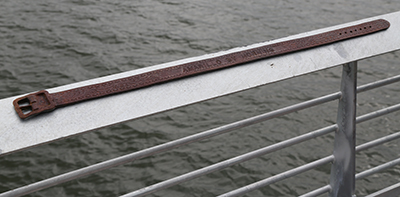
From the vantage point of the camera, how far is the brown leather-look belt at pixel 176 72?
104 cm

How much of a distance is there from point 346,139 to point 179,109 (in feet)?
9.52

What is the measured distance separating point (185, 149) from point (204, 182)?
42cm

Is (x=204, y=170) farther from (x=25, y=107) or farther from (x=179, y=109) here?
(x=179, y=109)

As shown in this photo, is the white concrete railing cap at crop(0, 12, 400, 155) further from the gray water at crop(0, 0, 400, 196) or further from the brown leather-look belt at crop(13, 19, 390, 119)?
the gray water at crop(0, 0, 400, 196)

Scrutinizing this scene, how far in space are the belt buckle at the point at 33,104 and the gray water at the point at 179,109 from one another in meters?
2.45

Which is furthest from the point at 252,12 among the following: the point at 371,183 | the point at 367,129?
the point at 371,183

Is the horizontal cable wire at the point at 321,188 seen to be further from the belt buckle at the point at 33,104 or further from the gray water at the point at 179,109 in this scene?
the gray water at the point at 179,109

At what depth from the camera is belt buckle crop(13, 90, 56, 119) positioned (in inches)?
39.5

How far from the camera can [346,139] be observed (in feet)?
4.65

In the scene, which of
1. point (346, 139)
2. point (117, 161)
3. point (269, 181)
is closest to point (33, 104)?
point (117, 161)

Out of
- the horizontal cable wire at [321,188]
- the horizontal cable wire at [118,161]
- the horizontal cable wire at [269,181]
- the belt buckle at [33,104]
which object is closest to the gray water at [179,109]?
the horizontal cable wire at [321,188]

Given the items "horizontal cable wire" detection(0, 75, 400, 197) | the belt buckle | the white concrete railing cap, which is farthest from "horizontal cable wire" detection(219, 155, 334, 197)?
the belt buckle

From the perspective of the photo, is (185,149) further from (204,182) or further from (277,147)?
(277,147)

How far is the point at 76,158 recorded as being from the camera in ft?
12.3
